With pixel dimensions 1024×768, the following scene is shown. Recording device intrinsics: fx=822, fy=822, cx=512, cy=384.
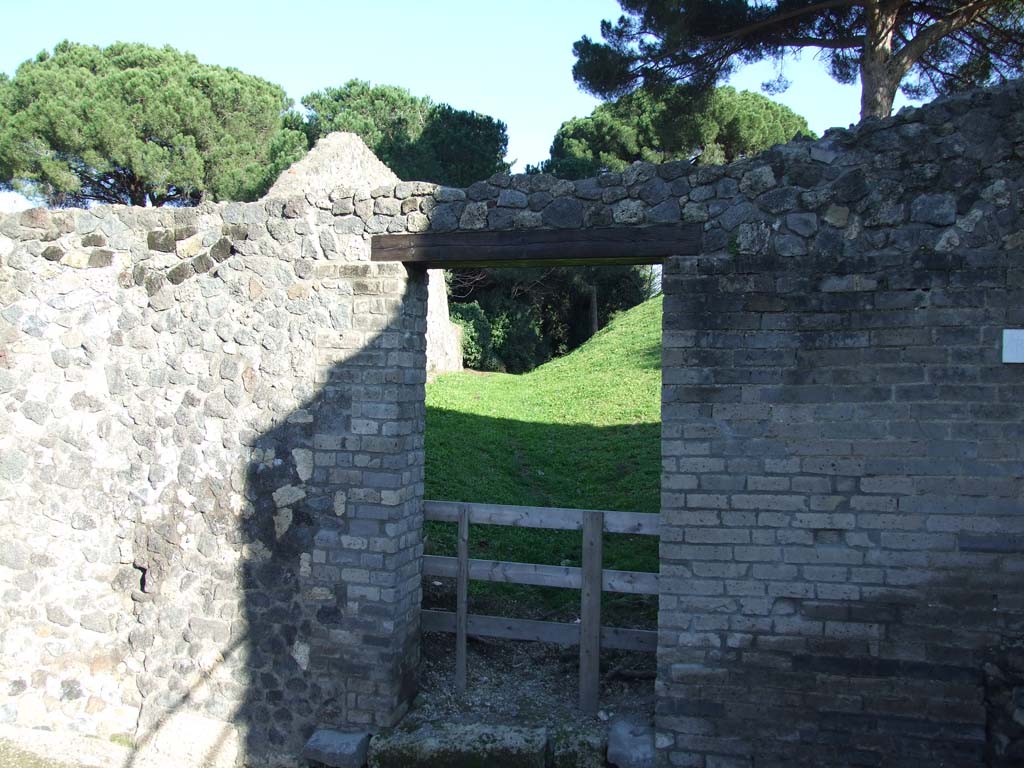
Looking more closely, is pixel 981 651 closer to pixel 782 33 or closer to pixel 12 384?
pixel 12 384

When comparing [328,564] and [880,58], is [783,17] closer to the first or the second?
[880,58]

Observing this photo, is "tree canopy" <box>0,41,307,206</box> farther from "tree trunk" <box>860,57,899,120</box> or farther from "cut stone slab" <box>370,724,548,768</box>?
"cut stone slab" <box>370,724,548,768</box>

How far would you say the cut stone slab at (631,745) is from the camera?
4430 mm

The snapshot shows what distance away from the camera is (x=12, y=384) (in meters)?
5.58

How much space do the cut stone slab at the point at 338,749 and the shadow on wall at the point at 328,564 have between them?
0.10m

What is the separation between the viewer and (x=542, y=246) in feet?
15.4

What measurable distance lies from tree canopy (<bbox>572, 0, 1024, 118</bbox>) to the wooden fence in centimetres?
694

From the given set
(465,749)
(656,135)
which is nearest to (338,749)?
(465,749)

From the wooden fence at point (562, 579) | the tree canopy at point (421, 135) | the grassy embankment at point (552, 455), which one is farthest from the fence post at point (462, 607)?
the tree canopy at point (421, 135)

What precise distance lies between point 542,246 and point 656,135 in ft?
34.5

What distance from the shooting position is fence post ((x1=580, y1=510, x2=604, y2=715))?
4.99 meters

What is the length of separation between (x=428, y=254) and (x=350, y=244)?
1.70 ft

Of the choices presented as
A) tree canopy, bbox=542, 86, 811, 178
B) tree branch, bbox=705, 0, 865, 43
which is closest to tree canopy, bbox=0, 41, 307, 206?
tree canopy, bbox=542, 86, 811, 178

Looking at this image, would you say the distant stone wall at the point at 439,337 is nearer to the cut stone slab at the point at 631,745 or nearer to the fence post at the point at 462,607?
the fence post at the point at 462,607
